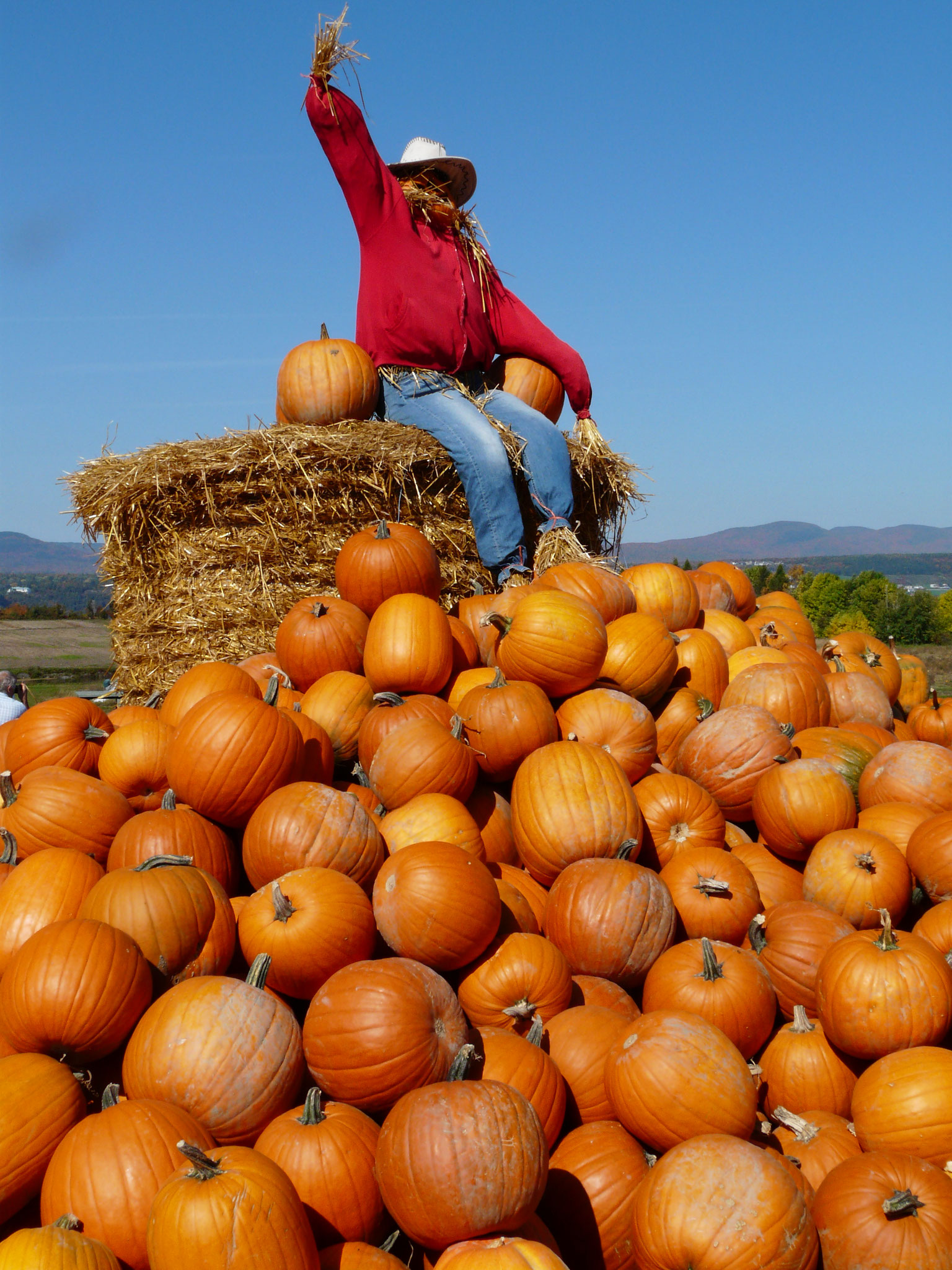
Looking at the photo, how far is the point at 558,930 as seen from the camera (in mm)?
3061

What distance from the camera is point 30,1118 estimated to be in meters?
2.14

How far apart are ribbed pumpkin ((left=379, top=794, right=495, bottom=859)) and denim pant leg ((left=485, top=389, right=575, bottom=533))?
9.39 feet

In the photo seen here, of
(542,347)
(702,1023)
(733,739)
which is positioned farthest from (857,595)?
(702,1023)

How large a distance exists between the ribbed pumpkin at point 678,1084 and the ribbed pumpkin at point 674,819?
3.59 feet

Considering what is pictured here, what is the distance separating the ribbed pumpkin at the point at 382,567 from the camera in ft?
15.5

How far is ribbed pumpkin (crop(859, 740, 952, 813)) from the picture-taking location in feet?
12.6

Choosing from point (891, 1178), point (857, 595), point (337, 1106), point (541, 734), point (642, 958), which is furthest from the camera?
point (857, 595)

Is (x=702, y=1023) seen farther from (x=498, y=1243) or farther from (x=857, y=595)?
(x=857, y=595)

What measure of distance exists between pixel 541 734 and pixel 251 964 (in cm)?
151

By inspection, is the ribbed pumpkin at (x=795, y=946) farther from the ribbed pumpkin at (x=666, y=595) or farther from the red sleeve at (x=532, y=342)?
the red sleeve at (x=532, y=342)

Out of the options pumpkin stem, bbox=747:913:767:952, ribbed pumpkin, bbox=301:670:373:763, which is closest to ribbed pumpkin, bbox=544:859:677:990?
pumpkin stem, bbox=747:913:767:952

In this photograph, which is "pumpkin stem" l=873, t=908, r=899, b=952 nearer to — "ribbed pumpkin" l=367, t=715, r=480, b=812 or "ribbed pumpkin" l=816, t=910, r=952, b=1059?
"ribbed pumpkin" l=816, t=910, r=952, b=1059

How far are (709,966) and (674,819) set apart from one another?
2.99 ft

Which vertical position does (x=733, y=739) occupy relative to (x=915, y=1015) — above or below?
above
